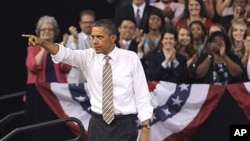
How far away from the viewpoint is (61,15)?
12023mm

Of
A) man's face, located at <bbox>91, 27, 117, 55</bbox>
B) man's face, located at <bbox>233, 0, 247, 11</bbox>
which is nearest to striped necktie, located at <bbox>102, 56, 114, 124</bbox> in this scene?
man's face, located at <bbox>91, 27, 117, 55</bbox>

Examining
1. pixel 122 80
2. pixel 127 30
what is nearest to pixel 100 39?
pixel 122 80

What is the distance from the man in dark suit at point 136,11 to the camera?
10.3 metres

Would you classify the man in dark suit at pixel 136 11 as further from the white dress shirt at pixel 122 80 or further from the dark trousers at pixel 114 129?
the dark trousers at pixel 114 129

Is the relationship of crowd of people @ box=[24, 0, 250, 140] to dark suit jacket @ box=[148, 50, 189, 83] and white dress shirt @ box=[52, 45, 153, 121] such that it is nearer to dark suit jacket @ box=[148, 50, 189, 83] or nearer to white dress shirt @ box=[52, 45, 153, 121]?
dark suit jacket @ box=[148, 50, 189, 83]

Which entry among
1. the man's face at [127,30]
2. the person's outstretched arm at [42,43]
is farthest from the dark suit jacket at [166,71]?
the person's outstretched arm at [42,43]

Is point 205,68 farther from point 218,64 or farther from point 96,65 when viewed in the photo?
point 96,65

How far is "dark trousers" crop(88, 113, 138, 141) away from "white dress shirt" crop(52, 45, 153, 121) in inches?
2.9

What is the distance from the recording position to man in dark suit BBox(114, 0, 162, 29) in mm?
10266

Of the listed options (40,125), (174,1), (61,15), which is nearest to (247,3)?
(174,1)

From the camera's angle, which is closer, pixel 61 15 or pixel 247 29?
pixel 247 29

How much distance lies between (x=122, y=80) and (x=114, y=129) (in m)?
0.46

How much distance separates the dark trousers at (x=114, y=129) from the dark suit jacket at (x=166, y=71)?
2265mm

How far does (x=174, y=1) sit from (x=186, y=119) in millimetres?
2862
